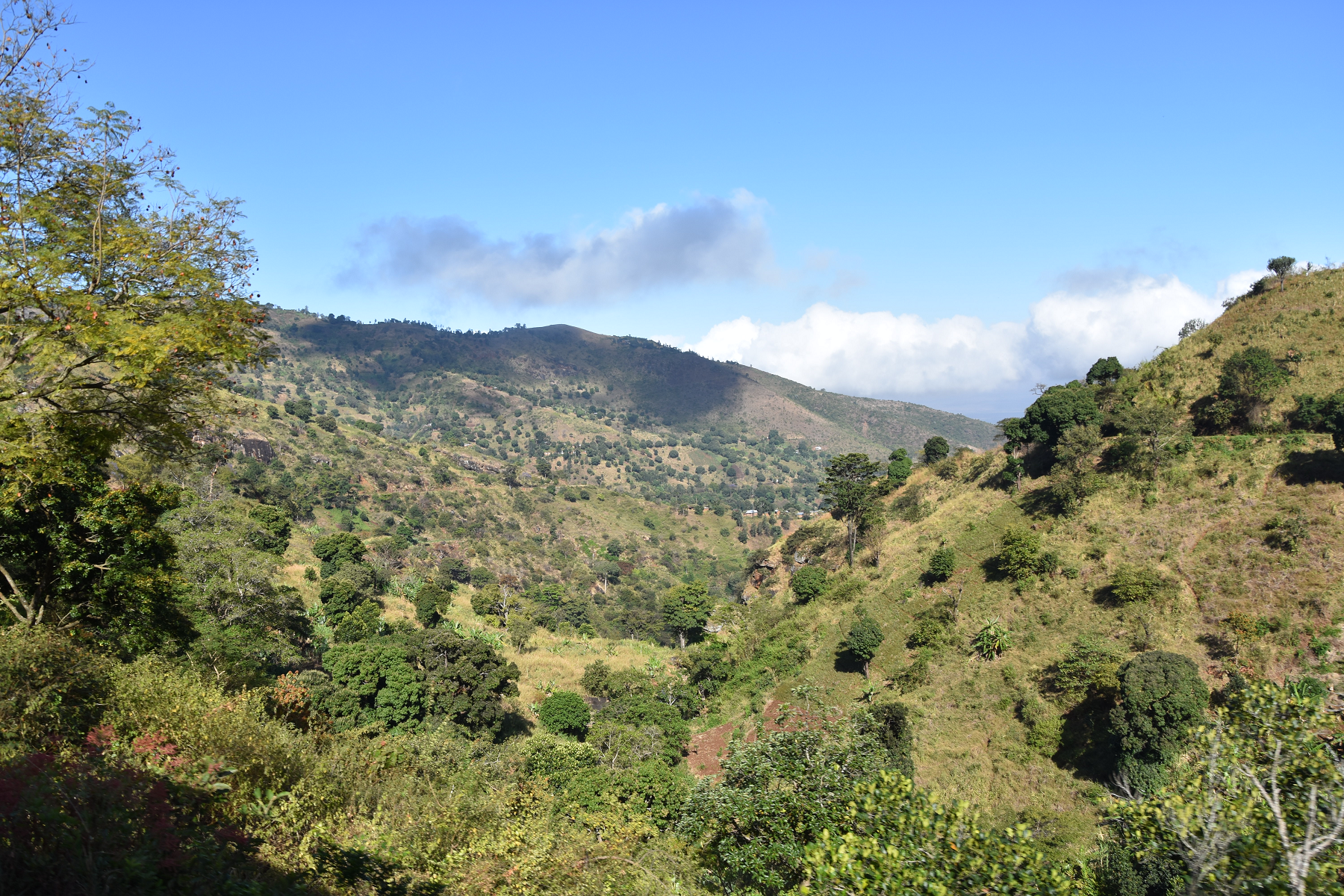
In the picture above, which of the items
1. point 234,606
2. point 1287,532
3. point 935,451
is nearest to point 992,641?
point 1287,532

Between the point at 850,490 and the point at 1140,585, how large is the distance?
72.6ft

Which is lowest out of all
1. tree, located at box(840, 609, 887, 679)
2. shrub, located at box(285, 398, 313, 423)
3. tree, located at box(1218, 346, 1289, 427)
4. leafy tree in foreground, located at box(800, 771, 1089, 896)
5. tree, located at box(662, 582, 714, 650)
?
tree, located at box(662, 582, 714, 650)

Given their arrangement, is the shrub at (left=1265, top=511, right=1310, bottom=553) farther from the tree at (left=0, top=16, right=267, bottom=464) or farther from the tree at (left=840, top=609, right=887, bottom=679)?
the tree at (left=0, top=16, right=267, bottom=464)

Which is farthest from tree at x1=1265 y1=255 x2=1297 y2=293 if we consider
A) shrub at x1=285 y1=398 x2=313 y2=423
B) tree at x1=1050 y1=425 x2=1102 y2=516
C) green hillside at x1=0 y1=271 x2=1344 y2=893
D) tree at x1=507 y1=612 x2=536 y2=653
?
shrub at x1=285 y1=398 x2=313 y2=423

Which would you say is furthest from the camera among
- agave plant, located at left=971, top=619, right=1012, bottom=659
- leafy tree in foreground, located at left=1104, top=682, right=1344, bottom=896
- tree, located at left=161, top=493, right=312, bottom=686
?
agave plant, located at left=971, top=619, right=1012, bottom=659

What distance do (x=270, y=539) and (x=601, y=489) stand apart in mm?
98267

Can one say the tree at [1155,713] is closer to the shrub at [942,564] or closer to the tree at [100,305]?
the shrub at [942,564]

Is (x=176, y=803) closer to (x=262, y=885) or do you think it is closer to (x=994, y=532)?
(x=262, y=885)

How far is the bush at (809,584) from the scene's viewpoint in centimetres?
4831

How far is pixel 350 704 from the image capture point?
94.4 ft

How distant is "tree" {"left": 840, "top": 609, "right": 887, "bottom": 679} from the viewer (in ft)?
121

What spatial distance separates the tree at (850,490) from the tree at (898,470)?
68.0 inches

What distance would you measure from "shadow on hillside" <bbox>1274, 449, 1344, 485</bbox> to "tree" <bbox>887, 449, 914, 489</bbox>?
1169 inches

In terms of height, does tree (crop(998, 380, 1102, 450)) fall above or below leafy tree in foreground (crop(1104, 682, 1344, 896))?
above
